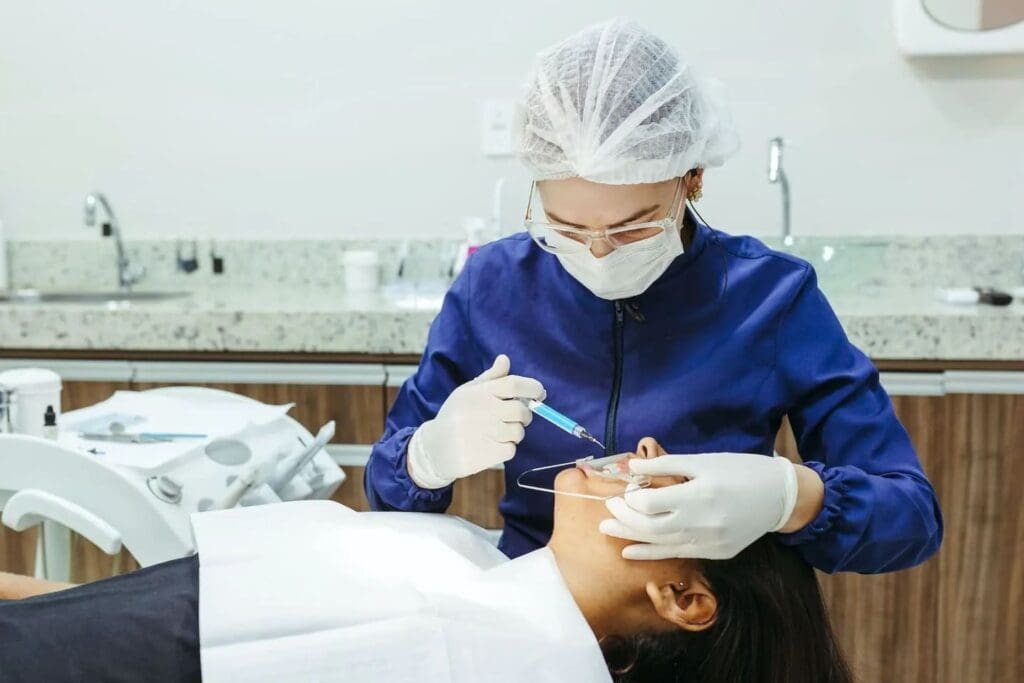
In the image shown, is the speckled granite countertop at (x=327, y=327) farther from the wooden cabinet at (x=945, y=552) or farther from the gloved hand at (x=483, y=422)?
the gloved hand at (x=483, y=422)

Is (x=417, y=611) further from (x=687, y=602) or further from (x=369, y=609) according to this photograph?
(x=687, y=602)

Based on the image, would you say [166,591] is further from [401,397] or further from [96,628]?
[401,397]

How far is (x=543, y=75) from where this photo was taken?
1.22 meters

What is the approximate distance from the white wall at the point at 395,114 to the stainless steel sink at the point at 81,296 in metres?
0.18

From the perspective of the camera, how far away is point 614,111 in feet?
3.85

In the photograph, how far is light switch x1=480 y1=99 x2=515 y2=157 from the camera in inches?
101

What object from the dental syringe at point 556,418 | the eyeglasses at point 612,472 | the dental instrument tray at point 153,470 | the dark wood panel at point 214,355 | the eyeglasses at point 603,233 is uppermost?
the eyeglasses at point 603,233

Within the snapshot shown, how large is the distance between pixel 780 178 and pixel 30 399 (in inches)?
65.4

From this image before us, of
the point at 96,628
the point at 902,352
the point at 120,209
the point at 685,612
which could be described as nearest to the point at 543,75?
the point at 685,612

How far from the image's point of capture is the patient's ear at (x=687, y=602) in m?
1.16

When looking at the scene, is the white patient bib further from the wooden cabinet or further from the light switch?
the light switch

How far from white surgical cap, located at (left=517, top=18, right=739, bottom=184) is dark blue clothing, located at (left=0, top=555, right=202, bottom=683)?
2.13 ft

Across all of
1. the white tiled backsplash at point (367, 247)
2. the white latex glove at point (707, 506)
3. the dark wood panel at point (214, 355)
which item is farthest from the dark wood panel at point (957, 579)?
the white latex glove at point (707, 506)

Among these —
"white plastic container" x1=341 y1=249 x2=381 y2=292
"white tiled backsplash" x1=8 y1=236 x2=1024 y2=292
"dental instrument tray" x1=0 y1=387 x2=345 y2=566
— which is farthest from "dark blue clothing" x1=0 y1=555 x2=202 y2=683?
"white tiled backsplash" x1=8 y1=236 x2=1024 y2=292
